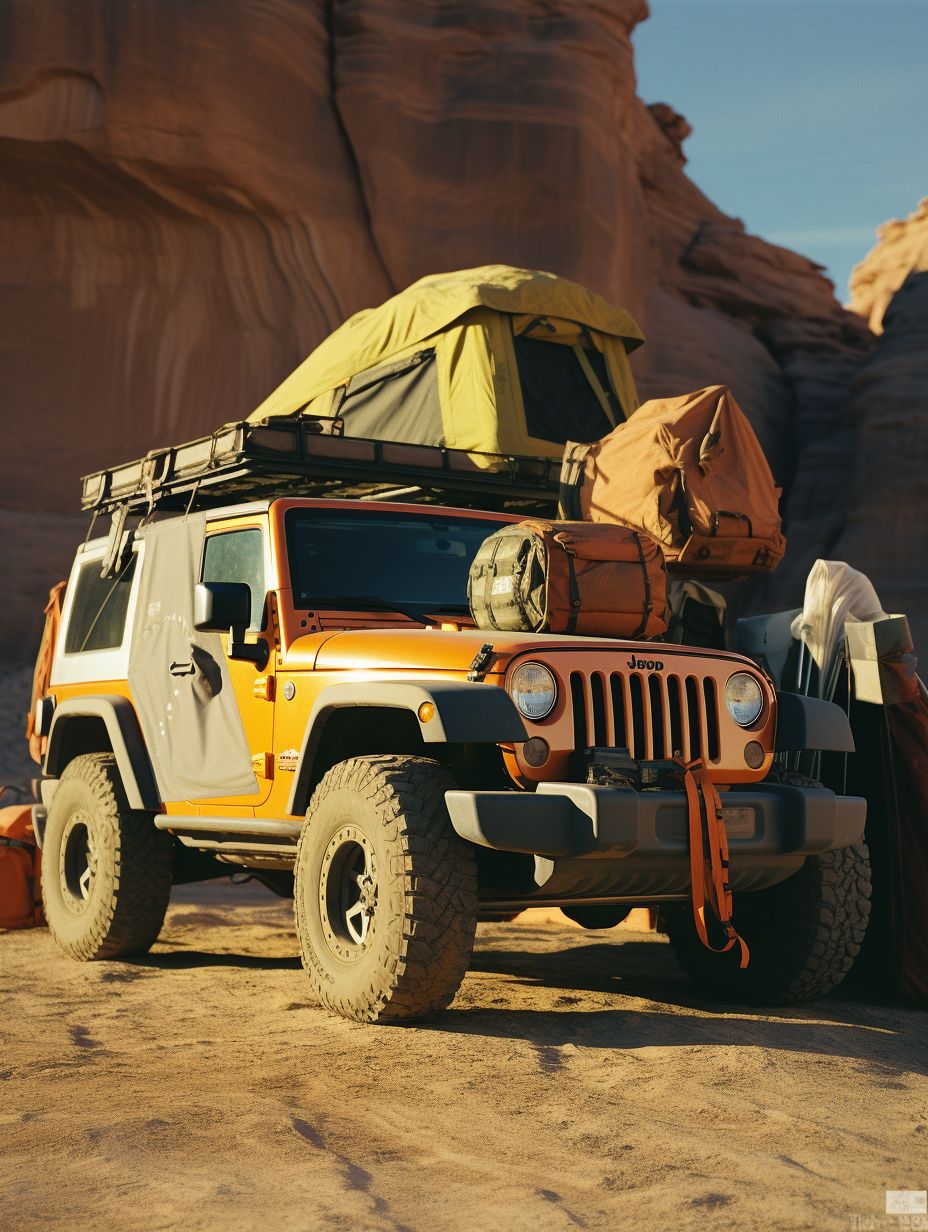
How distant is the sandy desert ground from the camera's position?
3.25 metres

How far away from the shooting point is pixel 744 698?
562 cm

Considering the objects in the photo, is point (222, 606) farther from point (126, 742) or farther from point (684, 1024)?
point (684, 1024)

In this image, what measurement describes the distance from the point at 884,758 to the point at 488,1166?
3.51 metres

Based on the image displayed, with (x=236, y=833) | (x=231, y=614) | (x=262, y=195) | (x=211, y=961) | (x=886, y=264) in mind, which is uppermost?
(x=886, y=264)

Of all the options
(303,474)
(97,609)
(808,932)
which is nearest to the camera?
(808,932)

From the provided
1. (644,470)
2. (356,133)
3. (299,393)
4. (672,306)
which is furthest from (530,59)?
(644,470)

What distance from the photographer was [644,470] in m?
6.67

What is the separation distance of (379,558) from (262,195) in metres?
17.0

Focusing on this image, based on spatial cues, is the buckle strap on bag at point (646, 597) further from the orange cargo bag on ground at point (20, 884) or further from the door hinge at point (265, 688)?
the orange cargo bag on ground at point (20, 884)

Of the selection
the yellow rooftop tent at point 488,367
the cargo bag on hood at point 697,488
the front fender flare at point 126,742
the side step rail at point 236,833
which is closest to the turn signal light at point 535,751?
the side step rail at point 236,833

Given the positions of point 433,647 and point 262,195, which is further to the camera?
point 262,195

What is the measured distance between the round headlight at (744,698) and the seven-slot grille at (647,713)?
110 millimetres

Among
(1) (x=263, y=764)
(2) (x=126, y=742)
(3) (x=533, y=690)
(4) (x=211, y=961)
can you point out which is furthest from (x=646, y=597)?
(4) (x=211, y=961)

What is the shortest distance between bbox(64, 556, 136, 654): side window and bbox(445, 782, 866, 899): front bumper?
3167mm
